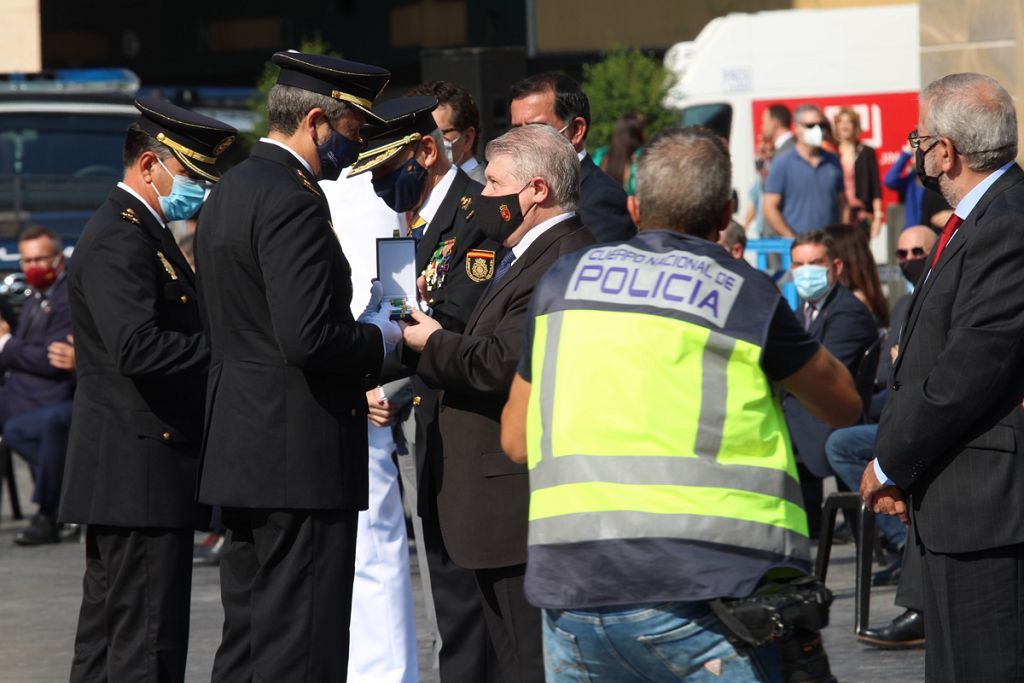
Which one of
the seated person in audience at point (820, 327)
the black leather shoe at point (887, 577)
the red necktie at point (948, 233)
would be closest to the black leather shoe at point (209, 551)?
the seated person in audience at point (820, 327)

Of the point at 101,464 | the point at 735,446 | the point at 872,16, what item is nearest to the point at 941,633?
the point at 735,446

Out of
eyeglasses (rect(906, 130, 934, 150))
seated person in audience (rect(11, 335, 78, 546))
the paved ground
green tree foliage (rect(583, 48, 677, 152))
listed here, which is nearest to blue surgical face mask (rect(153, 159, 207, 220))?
the paved ground

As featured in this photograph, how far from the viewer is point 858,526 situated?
7.49 meters

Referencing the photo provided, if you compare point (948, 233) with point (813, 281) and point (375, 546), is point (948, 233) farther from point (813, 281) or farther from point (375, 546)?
point (813, 281)

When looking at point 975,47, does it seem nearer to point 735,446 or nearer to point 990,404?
point 990,404

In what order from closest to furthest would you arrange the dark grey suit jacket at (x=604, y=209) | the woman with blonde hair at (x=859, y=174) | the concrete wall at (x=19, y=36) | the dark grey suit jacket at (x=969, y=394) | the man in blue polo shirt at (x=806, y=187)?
the dark grey suit jacket at (x=969, y=394) → the dark grey suit jacket at (x=604, y=209) → the man in blue polo shirt at (x=806, y=187) → the woman with blonde hair at (x=859, y=174) → the concrete wall at (x=19, y=36)

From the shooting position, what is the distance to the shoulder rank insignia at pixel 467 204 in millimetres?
5041

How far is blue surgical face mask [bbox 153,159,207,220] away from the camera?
5.56 meters

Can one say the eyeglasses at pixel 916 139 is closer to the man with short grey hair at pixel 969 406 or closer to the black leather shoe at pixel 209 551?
the man with short grey hair at pixel 969 406

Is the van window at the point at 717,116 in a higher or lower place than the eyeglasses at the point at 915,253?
higher

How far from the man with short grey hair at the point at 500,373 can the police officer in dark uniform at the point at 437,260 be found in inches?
12.3

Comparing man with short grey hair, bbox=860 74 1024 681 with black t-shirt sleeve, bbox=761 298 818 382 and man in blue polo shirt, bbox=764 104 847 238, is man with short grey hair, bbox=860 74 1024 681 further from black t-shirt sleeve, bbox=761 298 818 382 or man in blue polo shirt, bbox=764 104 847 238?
man in blue polo shirt, bbox=764 104 847 238

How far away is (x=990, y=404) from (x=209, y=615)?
15.5 feet

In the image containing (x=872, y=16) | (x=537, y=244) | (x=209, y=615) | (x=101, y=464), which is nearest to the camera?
(x=537, y=244)
